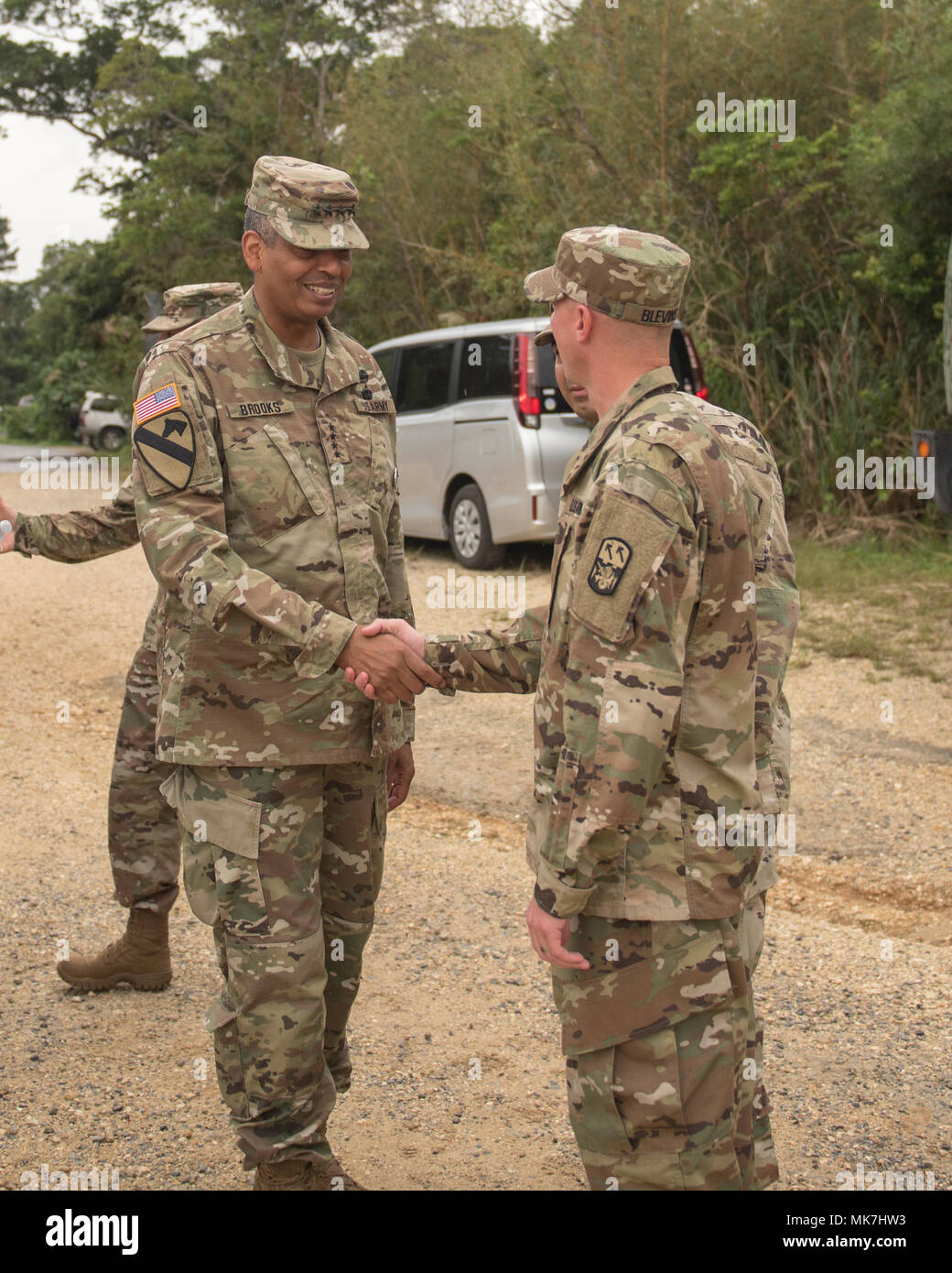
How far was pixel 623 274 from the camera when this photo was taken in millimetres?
2275

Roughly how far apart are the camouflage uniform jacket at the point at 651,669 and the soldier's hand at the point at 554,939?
0.08 ft

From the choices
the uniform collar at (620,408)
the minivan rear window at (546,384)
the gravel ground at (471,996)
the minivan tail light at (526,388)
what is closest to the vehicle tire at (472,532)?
the minivan tail light at (526,388)

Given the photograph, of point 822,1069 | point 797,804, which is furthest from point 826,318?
point 822,1069

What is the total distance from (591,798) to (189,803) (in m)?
1.09

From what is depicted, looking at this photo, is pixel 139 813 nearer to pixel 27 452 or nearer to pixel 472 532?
pixel 472 532

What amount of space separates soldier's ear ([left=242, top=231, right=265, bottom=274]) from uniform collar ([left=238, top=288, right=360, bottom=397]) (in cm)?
6

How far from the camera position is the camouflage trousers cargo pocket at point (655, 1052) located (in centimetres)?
224

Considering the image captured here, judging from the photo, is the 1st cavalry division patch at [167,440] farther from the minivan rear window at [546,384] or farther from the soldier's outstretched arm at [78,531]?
the minivan rear window at [546,384]

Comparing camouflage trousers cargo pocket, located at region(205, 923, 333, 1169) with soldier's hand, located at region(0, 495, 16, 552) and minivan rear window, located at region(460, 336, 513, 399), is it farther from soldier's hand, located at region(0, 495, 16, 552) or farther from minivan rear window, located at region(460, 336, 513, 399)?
minivan rear window, located at region(460, 336, 513, 399)

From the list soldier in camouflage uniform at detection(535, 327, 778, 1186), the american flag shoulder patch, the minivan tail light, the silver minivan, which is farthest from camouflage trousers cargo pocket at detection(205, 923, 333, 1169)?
the minivan tail light

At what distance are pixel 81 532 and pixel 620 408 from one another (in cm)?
185

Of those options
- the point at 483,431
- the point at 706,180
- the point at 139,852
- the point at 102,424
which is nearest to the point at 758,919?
the point at 139,852

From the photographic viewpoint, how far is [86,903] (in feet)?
15.6
